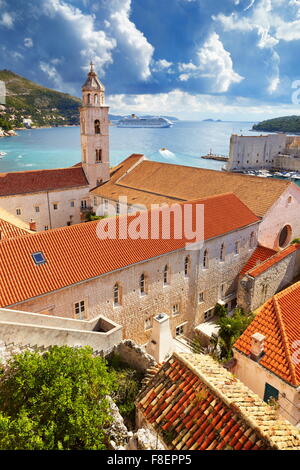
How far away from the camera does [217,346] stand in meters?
19.8

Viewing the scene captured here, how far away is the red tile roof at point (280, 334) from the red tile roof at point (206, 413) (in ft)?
15.4

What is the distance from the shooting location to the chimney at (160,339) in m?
14.6

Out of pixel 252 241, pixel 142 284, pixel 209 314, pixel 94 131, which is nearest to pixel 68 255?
→ pixel 142 284

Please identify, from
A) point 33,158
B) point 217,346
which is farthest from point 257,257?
point 33,158

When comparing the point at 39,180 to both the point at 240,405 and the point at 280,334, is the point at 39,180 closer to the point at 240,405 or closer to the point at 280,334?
the point at 280,334

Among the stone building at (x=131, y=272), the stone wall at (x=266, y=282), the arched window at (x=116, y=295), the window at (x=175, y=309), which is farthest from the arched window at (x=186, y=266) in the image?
the arched window at (x=116, y=295)

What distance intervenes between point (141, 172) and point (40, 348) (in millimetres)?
34716

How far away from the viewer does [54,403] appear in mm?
8258

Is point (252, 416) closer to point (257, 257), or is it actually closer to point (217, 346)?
point (217, 346)

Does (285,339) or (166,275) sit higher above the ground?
(285,339)

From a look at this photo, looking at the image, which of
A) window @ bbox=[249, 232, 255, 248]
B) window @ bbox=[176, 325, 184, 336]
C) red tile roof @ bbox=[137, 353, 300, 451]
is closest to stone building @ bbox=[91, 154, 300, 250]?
window @ bbox=[249, 232, 255, 248]

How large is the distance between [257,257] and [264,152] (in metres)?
94.6

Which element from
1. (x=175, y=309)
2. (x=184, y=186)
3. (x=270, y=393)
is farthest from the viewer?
(x=184, y=186)

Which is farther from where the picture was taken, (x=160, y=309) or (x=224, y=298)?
(x=224, y=298)
